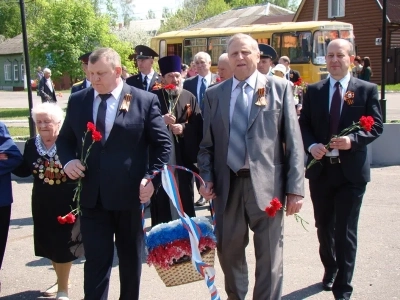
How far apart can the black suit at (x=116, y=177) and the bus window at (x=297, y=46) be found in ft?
66.5

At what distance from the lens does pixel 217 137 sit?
14.2 feet

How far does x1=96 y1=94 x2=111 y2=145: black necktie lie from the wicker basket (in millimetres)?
997

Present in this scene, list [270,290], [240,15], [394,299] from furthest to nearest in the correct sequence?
[240,15]
[394,299]
[270,290]

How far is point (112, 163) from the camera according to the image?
13.9 feet

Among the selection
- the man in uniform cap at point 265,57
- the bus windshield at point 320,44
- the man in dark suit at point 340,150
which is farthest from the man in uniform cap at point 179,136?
the bus windshield at point 320,44

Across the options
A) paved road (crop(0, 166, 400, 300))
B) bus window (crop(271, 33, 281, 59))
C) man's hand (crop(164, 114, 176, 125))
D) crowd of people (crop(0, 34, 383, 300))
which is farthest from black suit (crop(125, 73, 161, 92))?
bus window (crop(271, 33, 281, 59))

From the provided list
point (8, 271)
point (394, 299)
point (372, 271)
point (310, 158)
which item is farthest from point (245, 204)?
point (8, 271)

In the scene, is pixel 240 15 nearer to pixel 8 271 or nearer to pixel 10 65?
pixel 10 65

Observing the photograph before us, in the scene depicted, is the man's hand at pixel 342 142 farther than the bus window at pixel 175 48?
No

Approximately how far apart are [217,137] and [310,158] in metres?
1.27

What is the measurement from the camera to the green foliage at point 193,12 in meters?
75.2

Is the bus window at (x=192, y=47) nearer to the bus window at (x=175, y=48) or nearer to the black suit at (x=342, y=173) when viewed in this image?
the bus window at (x=175, y=48)

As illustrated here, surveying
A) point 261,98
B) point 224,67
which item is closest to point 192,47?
point 224,67

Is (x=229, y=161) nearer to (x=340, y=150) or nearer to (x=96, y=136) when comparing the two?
(x=96, y=136)
